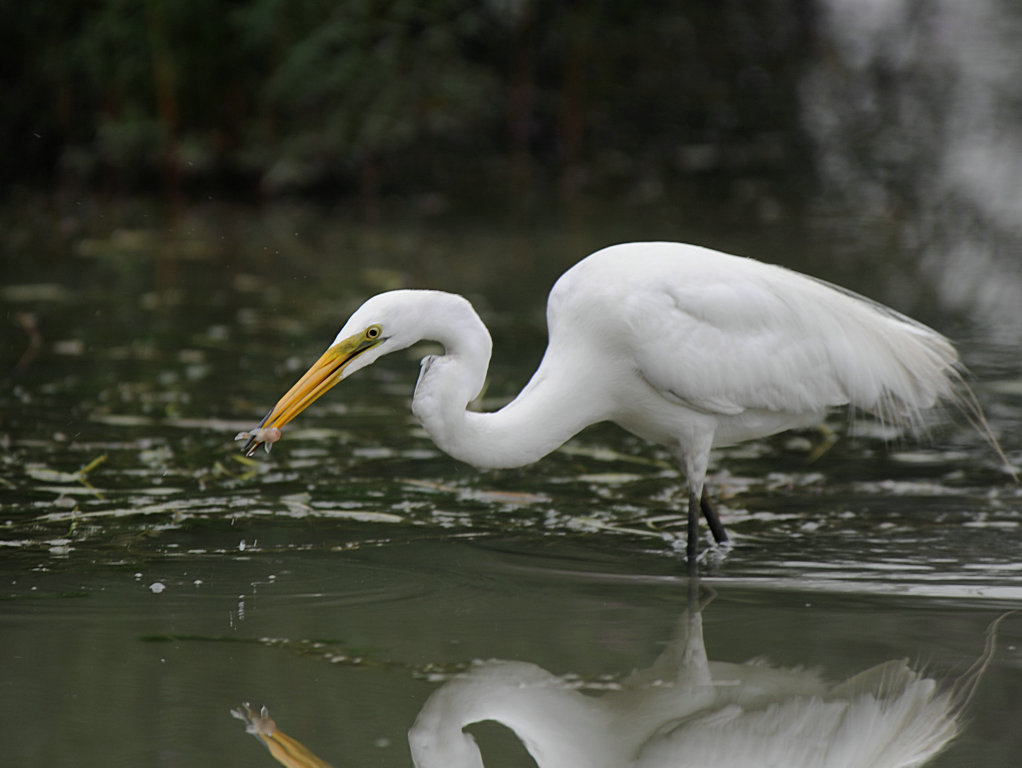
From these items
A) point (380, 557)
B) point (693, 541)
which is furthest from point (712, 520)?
point (380, 557)

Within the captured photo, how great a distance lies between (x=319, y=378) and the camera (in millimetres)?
4168

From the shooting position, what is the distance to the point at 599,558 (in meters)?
4.70

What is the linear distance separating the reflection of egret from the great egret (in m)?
0.93

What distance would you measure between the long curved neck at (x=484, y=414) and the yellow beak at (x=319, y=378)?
0.74 feet

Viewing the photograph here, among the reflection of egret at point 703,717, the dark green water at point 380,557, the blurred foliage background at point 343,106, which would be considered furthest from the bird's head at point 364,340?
the blurred foliage background at point 343,106

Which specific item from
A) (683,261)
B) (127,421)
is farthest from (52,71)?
(683,261)

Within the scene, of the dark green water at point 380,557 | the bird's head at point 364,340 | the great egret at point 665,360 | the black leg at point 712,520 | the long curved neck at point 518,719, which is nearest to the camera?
the long curved neck at point 518,719

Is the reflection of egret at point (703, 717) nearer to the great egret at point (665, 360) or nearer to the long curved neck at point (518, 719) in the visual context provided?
the long curved neck at point (518, 719)

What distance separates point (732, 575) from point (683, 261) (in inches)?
42.1

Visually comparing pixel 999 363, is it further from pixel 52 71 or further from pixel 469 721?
pixel 52 71

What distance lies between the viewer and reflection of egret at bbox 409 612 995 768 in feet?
10.8

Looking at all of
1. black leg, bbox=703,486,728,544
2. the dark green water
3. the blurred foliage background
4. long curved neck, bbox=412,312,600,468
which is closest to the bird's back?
long curved neck, bbox=412,312,600,468

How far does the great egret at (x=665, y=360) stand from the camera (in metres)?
4.24

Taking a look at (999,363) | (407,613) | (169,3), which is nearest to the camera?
(407,613)
